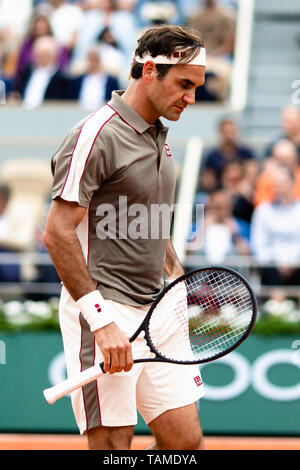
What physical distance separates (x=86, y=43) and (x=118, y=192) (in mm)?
7380

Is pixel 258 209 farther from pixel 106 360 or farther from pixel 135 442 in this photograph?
pixel 106 360

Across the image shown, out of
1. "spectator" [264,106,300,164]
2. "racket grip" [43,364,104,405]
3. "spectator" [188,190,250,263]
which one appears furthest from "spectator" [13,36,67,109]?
"racket grip" [43,364,104,405]

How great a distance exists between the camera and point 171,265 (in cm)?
363

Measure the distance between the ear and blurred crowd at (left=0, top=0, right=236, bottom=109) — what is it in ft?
19.6

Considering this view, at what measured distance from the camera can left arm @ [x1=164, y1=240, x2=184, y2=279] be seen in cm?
360

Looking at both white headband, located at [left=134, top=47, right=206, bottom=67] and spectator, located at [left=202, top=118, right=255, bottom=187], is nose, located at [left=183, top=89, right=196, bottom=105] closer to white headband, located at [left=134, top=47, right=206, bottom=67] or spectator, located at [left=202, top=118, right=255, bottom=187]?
white headband, located at [left=134, top=47, right=206, bottom=67]

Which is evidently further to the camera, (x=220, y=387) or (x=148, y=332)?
(x=220, y=387)

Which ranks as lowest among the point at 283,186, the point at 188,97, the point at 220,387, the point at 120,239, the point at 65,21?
the point at 220,387

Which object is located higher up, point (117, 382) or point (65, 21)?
point (65, 21)

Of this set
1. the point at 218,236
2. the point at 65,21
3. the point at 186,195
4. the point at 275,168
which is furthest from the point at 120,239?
the point at 65,21

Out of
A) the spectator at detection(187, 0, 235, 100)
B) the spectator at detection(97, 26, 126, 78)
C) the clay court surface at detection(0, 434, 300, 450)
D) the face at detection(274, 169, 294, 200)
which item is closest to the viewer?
the clay court surface at detection(0, 434, 300, 450)
